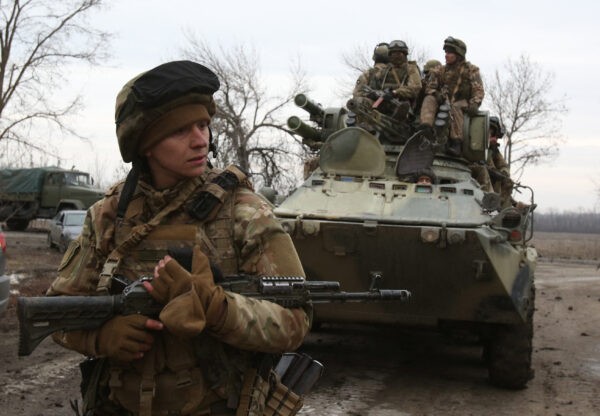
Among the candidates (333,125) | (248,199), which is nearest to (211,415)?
(248,199)

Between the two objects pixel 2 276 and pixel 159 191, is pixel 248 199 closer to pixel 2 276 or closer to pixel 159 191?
pixel 159 191

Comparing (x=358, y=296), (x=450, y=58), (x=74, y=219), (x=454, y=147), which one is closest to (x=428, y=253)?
(x=454, y=147)

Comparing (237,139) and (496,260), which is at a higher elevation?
(237,139)

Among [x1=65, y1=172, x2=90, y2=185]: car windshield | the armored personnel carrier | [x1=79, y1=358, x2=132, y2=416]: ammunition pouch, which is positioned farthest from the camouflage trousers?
[x1=65, y1=172, x2=90, y2=185]: car windshield

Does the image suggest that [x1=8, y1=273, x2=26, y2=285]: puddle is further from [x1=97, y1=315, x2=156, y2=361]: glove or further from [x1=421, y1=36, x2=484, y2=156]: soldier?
[x1=97, y1=315, x2=156, y2=361]: glove

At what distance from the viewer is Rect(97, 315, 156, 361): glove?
6.68 feet

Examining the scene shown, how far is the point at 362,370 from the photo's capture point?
7.02m

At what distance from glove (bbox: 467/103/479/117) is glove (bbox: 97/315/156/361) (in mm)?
6856

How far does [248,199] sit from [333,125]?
6738 millimetres

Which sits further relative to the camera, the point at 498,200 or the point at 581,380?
the point at 581,380

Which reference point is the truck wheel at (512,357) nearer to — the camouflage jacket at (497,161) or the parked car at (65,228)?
the camouflage jacket at (497,161)

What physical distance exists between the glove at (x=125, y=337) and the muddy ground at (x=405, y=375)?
11.1 ft

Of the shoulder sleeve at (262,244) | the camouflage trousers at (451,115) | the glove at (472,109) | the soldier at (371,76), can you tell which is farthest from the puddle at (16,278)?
the shoulder sleeve at (262,244)

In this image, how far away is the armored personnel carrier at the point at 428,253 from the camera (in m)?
5.98
